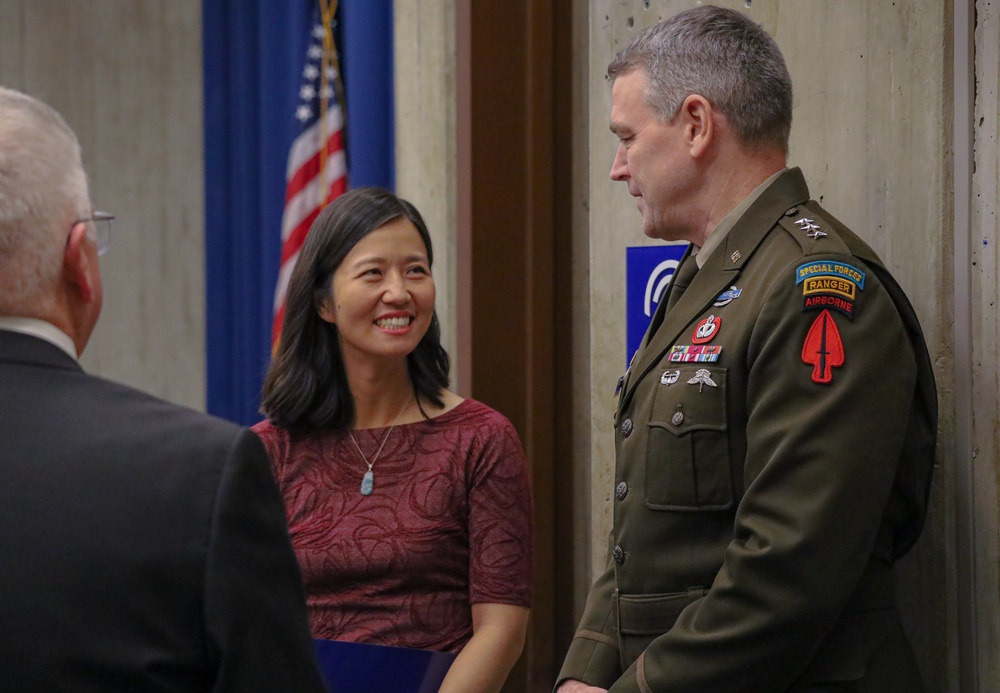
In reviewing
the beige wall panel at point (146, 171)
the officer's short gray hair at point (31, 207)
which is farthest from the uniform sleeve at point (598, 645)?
the beige wall panel at point (146, 171)

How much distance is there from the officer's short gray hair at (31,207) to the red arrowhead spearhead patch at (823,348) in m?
0.96

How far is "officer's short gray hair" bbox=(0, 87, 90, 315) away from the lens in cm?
110

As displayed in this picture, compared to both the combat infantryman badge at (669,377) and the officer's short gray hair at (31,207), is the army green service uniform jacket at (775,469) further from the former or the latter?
the officer's short gray hair at (31,207)

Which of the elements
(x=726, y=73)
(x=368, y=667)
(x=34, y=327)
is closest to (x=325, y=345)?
(x=368, y=667)

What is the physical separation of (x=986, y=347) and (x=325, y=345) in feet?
3.93

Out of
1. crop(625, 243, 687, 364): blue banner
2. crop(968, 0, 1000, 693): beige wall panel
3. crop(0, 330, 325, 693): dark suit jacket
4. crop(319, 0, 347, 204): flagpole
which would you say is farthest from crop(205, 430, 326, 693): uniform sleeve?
crop(319, 0, 347, 204): flagpole

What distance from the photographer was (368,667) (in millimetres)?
→ 1881

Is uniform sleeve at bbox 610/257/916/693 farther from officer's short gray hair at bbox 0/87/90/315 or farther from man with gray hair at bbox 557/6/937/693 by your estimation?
officer's short gray hair at bbox 0/87/90/315

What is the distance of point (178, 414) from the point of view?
113cm

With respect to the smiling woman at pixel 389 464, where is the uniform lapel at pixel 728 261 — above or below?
above

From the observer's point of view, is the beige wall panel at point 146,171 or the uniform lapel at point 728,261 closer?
the uniform lapel at point 728,261

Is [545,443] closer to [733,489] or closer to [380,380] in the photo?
[380,380]

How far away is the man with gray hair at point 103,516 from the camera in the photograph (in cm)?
105

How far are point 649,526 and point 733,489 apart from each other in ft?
0.49
